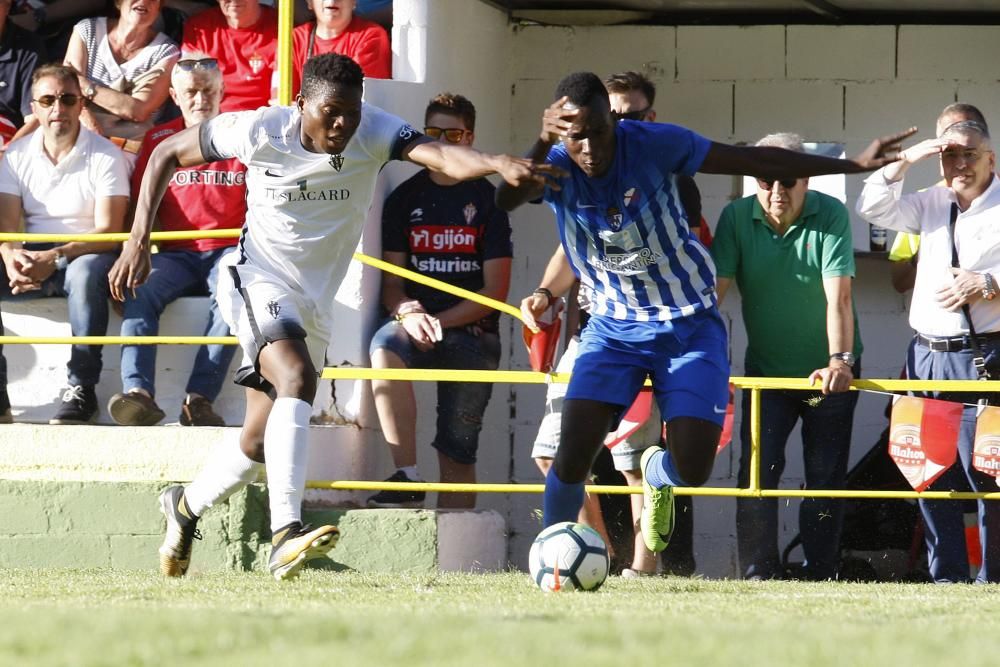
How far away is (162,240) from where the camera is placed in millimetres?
8781

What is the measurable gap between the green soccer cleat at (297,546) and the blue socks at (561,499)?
43.0 inches

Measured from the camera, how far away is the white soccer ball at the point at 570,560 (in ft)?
20.0

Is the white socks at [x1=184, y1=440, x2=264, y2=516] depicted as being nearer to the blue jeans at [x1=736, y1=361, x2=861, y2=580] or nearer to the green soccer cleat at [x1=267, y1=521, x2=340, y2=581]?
the green soccer cleat at [x1=267, y1=521, x2=340, y2=581]

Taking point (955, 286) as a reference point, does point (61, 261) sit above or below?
above

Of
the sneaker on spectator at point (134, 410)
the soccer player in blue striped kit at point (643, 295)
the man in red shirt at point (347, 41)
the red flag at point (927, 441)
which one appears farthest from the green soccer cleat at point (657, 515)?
the man in red shirt at point (347, 41)

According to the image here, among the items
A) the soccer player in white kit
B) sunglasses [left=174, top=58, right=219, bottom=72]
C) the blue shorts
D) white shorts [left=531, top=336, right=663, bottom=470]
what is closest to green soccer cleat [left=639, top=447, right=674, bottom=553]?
the blue shorts

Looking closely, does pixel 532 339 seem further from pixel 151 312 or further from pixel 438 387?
pixel 151 312

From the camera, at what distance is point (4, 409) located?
29.5 feet

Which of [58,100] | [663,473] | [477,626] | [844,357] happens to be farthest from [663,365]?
[58,100]

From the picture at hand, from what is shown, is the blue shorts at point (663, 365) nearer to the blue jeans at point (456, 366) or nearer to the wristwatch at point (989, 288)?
the wristwatch at point (989, 288)

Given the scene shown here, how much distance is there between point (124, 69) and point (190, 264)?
1.55m

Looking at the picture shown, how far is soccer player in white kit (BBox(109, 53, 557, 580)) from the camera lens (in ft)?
21.2

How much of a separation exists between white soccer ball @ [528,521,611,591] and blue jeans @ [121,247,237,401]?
317cm

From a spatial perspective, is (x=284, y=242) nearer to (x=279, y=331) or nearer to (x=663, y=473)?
(x=279, y=331)
